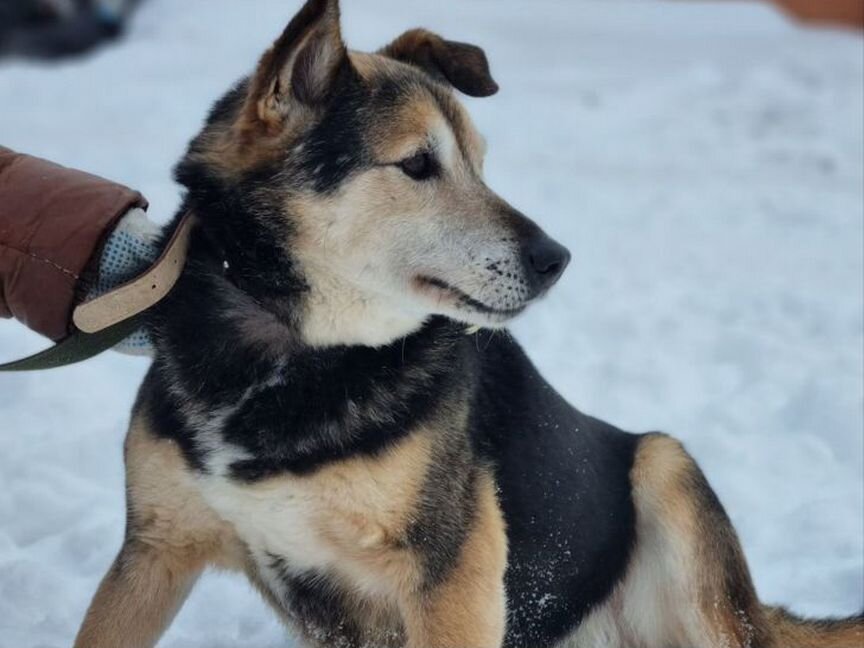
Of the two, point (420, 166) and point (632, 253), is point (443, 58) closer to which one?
point (420, 166)

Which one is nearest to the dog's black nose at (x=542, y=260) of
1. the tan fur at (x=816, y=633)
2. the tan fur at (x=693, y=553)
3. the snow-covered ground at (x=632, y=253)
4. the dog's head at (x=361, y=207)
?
the dog's head at (x=361, y=207)

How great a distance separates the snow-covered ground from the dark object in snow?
1.29 ft

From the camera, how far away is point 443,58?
398 centimetres

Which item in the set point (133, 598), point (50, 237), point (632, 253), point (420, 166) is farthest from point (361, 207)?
point (632, 253)

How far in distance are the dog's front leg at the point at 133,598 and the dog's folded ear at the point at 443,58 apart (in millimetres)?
1711

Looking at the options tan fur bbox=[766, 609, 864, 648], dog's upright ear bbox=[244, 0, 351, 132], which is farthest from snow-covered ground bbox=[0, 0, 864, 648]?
dog's upright ear bbox=[244, 0, 351, 132]

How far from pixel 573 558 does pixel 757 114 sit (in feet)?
29.6

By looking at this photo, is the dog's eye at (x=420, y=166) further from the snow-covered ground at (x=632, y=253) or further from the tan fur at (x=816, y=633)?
the tan fur at (x=816, y=633)

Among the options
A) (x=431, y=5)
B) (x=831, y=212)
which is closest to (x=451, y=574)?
(x=831, y=212)

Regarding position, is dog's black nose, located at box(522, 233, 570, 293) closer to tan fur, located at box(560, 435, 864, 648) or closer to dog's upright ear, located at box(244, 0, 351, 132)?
dog's upright ear, located at box(244, 0, 351, 132)

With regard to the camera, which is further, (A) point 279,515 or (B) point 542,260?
(B) point 542,260

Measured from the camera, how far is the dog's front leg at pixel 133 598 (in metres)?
3.48

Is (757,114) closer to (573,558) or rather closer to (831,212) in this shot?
(831,212)

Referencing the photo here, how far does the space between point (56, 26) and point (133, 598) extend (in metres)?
10.2
